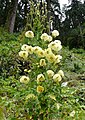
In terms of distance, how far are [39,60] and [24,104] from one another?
1.61 feet

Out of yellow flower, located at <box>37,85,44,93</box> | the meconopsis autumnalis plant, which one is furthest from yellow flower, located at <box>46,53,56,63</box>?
yellow flower, located at <box>37,85,44,93</box>

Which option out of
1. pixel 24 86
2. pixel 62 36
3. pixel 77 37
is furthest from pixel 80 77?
pixel 62 36

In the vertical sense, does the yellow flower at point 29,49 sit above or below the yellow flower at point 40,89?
above

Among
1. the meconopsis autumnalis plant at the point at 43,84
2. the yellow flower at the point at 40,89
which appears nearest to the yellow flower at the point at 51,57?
the meconopsis autumnalis plant at the point at 43,84

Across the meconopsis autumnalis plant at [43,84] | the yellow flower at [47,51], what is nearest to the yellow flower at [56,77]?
the meconopsis autumnalis plant at [43,84]

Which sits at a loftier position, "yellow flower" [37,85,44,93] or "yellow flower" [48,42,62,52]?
"yellow flower" [48,42,62,52]

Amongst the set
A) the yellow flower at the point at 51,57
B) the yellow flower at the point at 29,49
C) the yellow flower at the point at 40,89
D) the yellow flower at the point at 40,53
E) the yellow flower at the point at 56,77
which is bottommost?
the yellow flower at the point at 40,89

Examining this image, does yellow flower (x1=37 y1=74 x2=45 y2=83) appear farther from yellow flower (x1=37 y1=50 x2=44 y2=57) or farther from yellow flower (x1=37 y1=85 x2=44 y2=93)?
yellow flower (x1=37 y1=50 x2=44 y2=57)

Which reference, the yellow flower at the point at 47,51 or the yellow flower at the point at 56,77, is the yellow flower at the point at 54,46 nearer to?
the yellow flower at the point at 47,51

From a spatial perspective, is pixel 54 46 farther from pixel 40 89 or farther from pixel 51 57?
pixel 40 89

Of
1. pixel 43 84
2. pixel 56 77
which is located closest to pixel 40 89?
pixel 43 84

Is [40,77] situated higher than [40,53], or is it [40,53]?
[40,53]

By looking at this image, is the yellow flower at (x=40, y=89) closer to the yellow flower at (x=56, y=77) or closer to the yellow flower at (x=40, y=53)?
the yellow flower at (x=56, y=77)

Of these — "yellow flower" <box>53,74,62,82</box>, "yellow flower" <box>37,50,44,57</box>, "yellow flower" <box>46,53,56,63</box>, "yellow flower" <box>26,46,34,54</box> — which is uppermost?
"yellow flower" <box>26,46,34,54</box>
